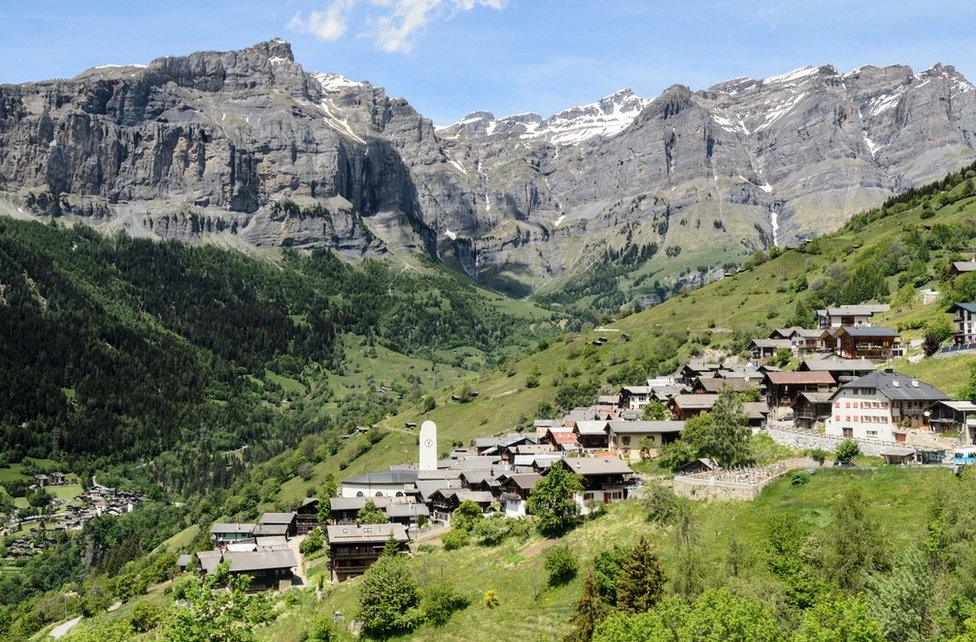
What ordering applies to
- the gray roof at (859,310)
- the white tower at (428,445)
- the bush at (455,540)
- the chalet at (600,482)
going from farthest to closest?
the gray roof at (859,310)
the white tower at (428,445)
the bush at (455,540)
the chalet at (600,482)

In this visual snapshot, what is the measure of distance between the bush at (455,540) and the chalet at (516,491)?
21.4 feet

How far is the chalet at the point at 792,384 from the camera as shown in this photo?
103m

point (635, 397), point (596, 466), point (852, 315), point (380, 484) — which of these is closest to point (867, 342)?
point (852, 315)

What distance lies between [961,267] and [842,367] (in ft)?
132

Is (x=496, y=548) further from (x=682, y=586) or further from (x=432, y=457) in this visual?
(x=432, y=457)

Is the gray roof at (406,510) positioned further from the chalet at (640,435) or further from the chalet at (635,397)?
the chalet at (635,397)

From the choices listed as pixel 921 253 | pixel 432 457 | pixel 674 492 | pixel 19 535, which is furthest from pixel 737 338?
pixel 19 535

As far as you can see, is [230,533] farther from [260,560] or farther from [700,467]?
[700,467]

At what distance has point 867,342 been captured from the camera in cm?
11550

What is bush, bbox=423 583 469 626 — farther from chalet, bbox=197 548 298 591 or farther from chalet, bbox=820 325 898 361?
chalet, bbox=820 325 898 361

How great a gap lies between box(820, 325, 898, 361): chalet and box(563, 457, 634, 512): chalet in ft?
148

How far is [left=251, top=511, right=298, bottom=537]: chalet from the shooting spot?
410 feet

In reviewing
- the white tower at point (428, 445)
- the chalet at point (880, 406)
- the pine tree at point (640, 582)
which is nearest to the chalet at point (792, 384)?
the chalet at point (880, 406)

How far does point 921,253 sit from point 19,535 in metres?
187
